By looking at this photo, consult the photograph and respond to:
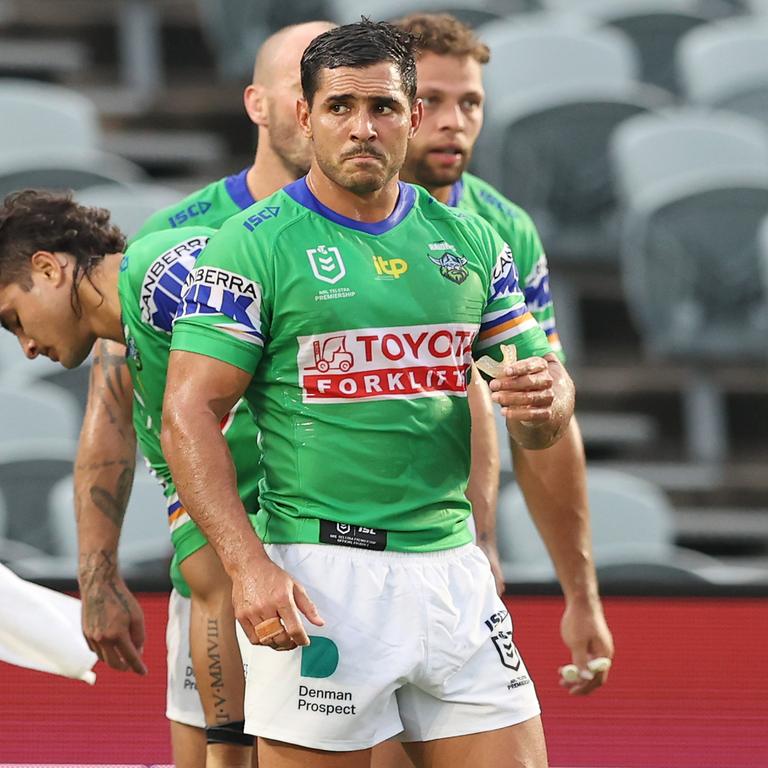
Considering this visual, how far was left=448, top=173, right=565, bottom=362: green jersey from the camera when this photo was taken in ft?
11.2

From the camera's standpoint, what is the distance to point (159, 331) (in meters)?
2.94

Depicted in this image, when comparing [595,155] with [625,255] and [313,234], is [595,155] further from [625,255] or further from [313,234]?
[313,234]

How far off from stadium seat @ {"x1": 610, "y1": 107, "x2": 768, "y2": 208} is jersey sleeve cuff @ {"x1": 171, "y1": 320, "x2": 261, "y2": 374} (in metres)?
4.37

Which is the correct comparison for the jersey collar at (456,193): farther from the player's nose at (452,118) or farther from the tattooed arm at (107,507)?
the tattooed arm at (107,507)

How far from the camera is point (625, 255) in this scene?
6.68m

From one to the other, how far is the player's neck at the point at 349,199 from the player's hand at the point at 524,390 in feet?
1.17

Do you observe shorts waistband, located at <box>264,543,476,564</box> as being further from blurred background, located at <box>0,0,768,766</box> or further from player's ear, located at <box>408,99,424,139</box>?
blurred background, located at <box>0,0,768,766</box>

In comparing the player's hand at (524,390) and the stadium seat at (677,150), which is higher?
the stadium seat at (677,150)

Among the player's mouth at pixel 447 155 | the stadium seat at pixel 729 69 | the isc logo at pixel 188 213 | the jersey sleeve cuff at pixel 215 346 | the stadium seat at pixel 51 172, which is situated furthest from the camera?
the stadium seat at pixel 729 69

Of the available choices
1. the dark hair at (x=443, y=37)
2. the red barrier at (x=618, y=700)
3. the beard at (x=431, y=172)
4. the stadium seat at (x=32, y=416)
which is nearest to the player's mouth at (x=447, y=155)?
the beard at (x=431, y=172)

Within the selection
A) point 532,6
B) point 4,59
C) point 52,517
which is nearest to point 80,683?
point 52,517

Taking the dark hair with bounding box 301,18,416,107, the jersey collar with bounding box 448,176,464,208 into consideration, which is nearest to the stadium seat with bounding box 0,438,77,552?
the jersey collar with bounding box 448,176,464,208

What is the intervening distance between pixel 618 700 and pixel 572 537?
2.09 ft

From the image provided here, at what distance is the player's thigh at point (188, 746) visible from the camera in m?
3.21
